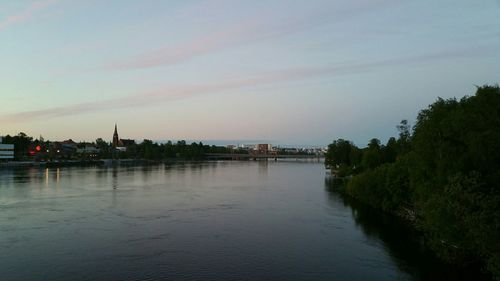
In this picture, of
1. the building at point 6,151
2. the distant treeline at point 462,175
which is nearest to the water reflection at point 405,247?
the distant treeline at point 462,175

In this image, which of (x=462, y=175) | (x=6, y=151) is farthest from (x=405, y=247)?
(x=6, y=151)

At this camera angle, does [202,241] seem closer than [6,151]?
Yes

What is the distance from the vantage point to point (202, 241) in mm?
25719

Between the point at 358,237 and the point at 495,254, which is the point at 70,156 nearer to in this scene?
the point at 358,237

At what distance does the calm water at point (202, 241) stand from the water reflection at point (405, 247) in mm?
70

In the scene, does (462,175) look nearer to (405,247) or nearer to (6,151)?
(405,247)

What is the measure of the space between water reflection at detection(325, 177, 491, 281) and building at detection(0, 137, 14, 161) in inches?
3797

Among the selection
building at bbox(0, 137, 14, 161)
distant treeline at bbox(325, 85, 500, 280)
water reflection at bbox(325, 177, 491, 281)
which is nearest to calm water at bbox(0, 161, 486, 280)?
water reflection at bbox(325, 177, 491, 281)

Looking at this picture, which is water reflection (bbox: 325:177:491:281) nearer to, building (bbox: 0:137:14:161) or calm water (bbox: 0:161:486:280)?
calm water (bbox: 0:161:486:280)

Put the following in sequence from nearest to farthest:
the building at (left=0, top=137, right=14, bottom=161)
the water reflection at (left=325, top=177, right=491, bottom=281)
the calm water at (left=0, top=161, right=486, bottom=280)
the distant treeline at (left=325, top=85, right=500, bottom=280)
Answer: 1. the distant treeline at (left=325, top=85, right=500, bottom=280)
2. the calm water at (left=0, top=161, right=486, bottom=280)
3. the water reflection at (left=325, top=177, right=491, bottom=281)
4. the building at (left=0, top=137, right=14, bottom=161)

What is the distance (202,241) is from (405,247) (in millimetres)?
11460

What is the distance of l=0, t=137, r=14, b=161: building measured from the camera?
10850 cm

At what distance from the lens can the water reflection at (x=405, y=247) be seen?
20.5 metres

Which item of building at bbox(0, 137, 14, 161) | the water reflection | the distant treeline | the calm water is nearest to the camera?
the distant treeline
